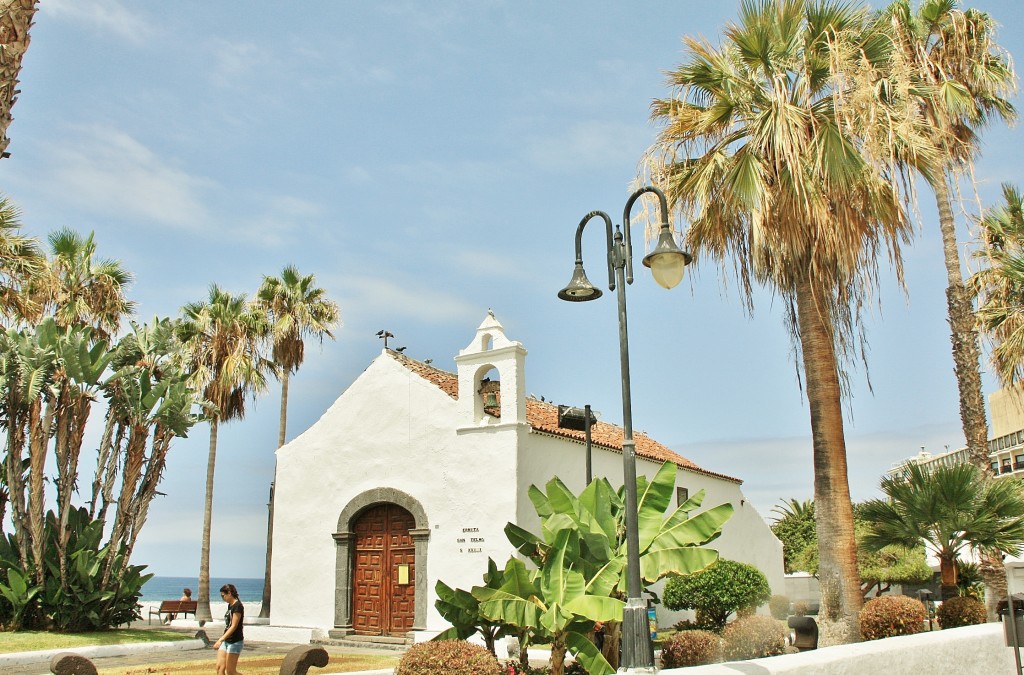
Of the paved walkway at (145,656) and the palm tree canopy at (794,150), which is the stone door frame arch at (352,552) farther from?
the palm tree canopy at (794,150)

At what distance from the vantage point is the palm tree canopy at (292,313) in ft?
92.3

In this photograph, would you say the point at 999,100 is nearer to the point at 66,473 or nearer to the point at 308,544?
the point at 308,544

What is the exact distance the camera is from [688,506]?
12109mm

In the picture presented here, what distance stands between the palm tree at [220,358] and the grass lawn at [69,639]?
23.8 ft

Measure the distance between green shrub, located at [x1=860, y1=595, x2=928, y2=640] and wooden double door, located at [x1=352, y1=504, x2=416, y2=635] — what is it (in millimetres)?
9523

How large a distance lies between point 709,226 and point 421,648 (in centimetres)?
834

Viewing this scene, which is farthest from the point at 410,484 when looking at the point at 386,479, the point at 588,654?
the point at 588,654

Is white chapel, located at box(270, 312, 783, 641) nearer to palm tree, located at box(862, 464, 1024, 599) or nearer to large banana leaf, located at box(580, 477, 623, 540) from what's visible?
large banana leaf, located at box(580, 477, 623, 540)

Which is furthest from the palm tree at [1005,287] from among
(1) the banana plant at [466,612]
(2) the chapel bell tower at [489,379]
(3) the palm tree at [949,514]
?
(1) the banana plant at [466,612]

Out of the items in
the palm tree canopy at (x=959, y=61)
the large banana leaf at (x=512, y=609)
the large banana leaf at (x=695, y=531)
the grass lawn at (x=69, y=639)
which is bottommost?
the grass lawn at (x=69, y=639)

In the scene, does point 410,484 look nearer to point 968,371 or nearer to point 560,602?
point 560,602

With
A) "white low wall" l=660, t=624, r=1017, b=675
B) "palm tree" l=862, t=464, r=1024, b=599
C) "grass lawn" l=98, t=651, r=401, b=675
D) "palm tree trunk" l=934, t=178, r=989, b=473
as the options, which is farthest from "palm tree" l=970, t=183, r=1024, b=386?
"grass lawn" l=98, t=651, r=401, b=675

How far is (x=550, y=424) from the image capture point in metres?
20.2

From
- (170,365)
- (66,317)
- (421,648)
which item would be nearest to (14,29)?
(421,648)
